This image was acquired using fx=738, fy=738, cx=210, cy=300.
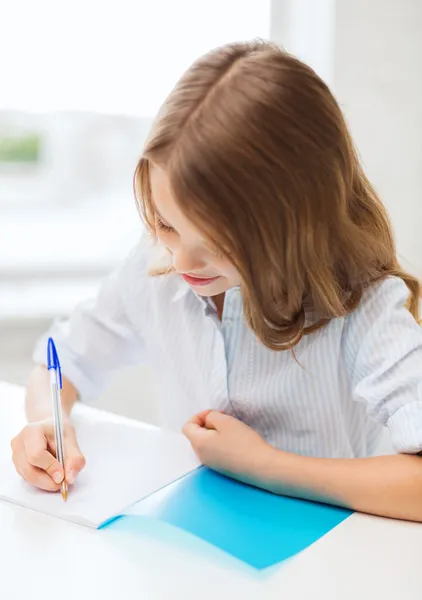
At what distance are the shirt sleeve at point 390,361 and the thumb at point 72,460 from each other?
0.30 m

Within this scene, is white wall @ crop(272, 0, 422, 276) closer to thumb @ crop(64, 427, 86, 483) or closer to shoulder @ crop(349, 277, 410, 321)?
shoulder @ crop(349, 277, 410, 321)

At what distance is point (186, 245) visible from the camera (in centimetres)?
72

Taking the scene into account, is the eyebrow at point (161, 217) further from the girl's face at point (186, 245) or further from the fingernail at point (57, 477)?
the fingernail at point (57, 477)

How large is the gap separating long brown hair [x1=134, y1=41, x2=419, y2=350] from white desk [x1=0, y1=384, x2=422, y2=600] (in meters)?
0.26

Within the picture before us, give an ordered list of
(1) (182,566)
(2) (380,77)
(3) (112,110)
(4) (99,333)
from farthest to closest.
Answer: (3) (112,110) < (2) (380,77) < (4) (99,333) < (1) (182,566)

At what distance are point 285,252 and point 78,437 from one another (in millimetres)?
322

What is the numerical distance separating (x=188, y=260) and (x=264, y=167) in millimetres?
119

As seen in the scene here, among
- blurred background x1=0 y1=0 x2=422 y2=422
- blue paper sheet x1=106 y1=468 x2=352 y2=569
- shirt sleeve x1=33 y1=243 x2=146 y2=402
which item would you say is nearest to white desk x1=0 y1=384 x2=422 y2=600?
blue paper sheet x1=106 y1=468 x2=352 y2=569

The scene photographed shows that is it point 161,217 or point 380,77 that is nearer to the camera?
point 161,217

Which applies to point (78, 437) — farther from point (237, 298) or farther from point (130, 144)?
point (130, 144)

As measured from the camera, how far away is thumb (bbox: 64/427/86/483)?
0.71m

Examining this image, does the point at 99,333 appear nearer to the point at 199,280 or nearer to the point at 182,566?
the point at 199,280

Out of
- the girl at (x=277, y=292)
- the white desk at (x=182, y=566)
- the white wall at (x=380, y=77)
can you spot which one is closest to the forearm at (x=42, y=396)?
the girl at (x=277, y=292)

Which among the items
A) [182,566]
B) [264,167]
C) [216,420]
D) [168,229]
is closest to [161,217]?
[168,229]
